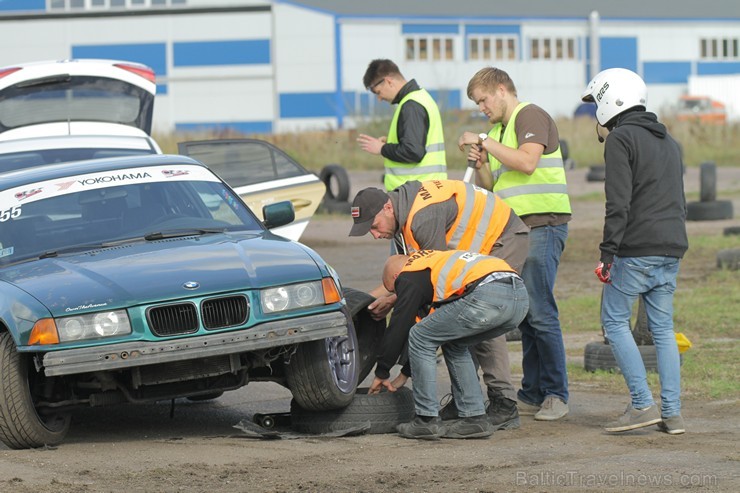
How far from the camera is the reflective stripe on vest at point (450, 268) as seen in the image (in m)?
7.45

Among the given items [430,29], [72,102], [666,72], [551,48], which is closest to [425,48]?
[430,29]

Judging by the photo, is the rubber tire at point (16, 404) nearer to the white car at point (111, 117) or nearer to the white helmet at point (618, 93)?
the white helmet at point (618, 93)

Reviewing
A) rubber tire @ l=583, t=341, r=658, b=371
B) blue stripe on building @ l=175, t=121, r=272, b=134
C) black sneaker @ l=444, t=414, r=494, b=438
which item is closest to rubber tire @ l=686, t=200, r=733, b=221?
rubber tire @ l=583, t=341, r=658, b=371

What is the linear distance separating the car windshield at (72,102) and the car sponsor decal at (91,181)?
5503 millimetres

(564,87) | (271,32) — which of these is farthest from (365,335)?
(564,87)

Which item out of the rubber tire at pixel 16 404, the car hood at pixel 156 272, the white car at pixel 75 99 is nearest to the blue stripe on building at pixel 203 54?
the white car at pixel 75 99

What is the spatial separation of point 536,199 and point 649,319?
1.10 meters

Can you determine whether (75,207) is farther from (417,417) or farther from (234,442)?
(417,417)

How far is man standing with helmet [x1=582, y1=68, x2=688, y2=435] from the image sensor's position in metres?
7.54

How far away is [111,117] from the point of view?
1442 cm

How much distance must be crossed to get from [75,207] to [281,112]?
179 feet

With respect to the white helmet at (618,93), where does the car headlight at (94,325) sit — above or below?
below

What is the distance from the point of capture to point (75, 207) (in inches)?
343

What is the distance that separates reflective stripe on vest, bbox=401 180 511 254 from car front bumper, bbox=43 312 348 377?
2.58 ft
